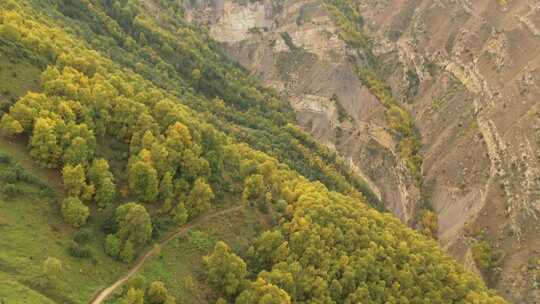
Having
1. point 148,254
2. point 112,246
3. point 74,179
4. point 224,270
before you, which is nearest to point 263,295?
point 224,270

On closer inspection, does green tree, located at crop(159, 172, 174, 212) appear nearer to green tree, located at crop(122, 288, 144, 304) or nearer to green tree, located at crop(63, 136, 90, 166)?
green tree, located at crop(63, 136, 90, 166)

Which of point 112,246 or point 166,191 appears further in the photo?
point 166,191

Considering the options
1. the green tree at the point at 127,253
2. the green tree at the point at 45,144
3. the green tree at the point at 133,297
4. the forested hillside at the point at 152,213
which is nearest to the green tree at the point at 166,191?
the forested hillside at the point at 152,213

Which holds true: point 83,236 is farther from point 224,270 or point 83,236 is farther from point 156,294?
point 224,270

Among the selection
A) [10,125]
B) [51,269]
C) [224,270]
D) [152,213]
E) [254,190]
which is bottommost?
[51,269]

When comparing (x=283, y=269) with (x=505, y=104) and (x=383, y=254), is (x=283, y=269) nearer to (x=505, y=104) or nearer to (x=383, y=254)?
(x=383, y=254)

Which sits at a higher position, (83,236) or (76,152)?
(76,152)
